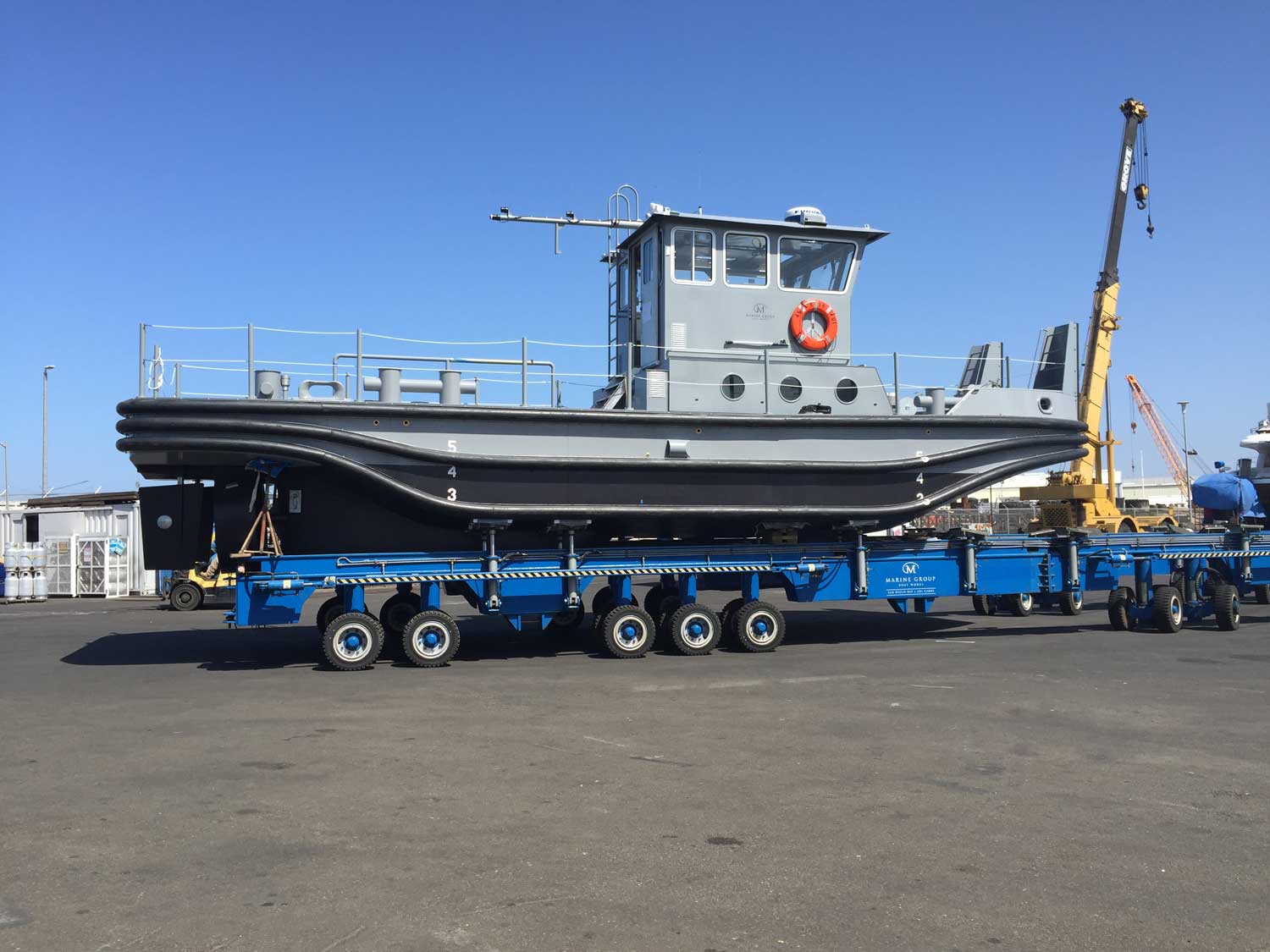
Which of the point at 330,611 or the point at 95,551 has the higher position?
the point at 95,551

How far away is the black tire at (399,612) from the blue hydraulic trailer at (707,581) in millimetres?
14

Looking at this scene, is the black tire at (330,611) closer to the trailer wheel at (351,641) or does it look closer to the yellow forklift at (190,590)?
the trailer wheel at (351,641)

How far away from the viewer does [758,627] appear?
12.5 meters

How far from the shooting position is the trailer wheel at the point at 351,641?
11.0 meters

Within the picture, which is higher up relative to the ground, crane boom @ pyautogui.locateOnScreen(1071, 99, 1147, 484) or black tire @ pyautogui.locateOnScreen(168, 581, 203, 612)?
crane boom @ pyautogui.locateOnScreen(1071, 99, 1147, 484)

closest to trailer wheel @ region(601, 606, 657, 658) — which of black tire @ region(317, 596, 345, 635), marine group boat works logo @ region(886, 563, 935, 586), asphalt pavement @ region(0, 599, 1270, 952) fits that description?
asphalt pavement @ region(0, 599, 1270, 952)

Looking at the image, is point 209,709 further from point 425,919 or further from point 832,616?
point 832,616

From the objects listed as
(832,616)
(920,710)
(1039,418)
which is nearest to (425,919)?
(920,710)

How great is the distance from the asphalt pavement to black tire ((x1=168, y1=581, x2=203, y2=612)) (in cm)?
1026

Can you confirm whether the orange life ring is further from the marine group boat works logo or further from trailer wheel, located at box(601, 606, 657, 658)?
trailer wheel, located at box(601, 606, 657, 658)

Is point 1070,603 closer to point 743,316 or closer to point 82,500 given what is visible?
point 743,316

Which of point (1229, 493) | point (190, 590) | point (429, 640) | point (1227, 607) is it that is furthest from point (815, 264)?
point (190, 590)

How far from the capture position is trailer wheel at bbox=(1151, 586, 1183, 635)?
14.0 meters

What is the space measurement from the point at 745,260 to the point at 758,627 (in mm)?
4577
